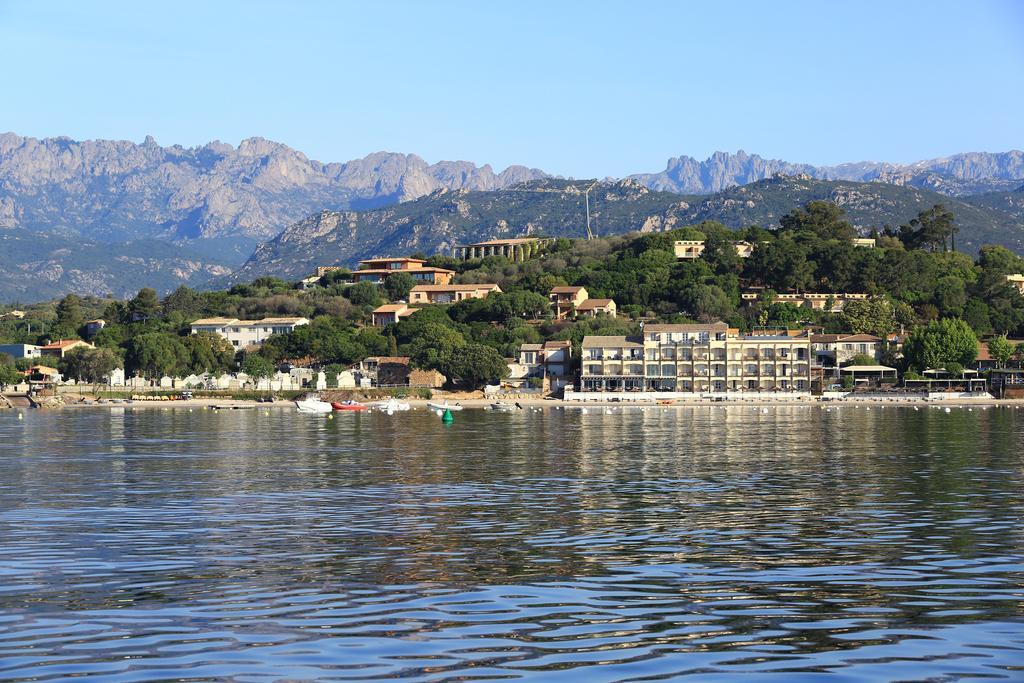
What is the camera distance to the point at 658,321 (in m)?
147

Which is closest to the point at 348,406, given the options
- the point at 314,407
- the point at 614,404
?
the point at 314,407

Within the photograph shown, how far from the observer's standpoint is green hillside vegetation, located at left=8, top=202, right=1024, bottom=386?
14038 cm

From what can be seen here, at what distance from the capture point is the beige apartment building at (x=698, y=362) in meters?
128

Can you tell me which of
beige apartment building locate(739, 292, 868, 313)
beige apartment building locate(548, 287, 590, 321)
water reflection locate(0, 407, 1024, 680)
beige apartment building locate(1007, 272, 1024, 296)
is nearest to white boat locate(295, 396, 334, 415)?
beige apartment building locate(548, 287, 590, 321)

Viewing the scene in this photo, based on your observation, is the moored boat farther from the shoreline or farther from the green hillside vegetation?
the green hillside vegetation

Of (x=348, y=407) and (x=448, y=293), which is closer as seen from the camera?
(x=348, y=407)

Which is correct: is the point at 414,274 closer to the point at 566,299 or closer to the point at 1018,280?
the point at 566,299

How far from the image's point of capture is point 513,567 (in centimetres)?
2369

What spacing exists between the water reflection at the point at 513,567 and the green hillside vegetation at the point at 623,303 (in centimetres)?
8618

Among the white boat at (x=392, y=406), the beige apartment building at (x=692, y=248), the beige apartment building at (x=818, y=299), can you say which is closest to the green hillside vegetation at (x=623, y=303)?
the beige apartment building at (x=818, y=299)

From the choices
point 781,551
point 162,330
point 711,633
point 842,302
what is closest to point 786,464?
point 781,551

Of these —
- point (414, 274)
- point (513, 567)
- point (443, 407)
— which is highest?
point (414, 274)

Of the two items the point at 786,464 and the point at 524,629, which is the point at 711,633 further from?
the point at 786,464

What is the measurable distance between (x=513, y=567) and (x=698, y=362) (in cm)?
10741
